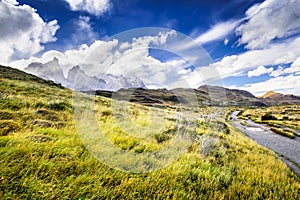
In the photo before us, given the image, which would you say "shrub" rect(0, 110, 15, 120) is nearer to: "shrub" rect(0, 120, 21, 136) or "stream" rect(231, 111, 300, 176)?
"shrub" rect(0, 120, 21, 136)

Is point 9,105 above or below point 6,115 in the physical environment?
above

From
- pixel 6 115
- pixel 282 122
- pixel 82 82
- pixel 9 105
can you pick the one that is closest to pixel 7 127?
pixel 6 115

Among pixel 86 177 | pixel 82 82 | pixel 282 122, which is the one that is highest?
pixel 82 82

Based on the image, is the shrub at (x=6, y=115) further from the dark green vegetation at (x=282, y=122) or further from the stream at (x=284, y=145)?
the dark green vegetation at (x=282, y=122)

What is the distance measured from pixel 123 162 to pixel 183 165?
1.87 metres

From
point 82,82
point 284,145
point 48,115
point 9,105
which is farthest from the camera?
point 284,145

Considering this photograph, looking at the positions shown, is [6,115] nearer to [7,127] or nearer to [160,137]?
[7,127]

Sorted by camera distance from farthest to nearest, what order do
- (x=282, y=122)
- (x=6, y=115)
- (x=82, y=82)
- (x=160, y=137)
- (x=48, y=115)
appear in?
(x=282, y=122)
(x=82, y=82)
(x=160, y=137)
(x=48, y=115)
(x=6, y=115)

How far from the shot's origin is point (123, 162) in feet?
15.5

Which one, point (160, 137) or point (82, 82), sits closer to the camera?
point (160, 137)

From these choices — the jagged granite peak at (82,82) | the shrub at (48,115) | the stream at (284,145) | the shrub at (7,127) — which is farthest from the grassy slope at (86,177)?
the stream at (284,145)

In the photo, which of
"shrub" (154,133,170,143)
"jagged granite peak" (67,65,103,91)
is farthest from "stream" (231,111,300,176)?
"jagged granite peak" (67,65,103,91)

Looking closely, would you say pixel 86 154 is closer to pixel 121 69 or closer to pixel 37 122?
pixel 37 122

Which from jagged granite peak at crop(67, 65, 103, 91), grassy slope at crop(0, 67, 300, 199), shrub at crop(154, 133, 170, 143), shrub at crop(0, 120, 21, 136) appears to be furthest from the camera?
jagged granite peak at crop(67, 65, 103, 91)
